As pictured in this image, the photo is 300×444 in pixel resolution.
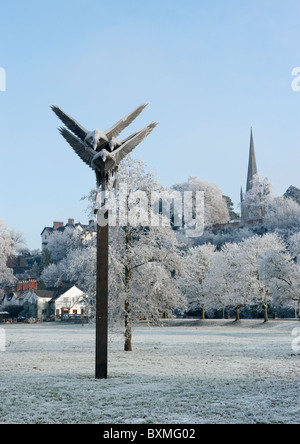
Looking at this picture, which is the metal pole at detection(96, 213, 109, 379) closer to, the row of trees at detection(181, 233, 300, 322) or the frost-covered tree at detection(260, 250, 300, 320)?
the row of trees at detection(181, 233, 300, 322)

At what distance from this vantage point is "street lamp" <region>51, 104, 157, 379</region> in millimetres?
15297

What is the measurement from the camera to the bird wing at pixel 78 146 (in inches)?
639

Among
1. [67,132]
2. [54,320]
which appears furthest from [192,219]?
[67,132]

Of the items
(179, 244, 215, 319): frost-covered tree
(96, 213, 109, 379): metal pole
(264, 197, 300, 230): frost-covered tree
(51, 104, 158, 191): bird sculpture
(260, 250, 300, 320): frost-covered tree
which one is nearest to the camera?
(96, 213, 109, 379): metal pole

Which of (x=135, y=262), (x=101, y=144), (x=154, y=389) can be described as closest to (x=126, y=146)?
(x=101, y=144)

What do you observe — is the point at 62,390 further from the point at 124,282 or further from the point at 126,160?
the point at 126,160

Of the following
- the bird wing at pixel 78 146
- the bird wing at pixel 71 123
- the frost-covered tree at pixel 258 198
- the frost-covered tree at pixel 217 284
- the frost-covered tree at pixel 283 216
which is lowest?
the frost-covered tree at pixel 217 284

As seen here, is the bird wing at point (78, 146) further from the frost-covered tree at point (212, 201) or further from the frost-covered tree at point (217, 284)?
the frost-covered tree at point (212, 201)

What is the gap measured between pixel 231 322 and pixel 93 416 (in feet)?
169

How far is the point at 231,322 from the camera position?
197ft

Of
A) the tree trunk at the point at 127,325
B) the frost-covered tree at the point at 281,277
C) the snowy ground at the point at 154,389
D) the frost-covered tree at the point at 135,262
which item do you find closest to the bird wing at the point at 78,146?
the snowy ground at the point at 154,389

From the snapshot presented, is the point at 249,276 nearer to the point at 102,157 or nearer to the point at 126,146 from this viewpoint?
the point at 126,146

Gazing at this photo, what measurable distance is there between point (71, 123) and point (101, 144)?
48.4 inches

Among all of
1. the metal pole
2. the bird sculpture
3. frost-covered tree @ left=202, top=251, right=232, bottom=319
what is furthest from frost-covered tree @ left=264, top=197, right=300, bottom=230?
the metal pole
